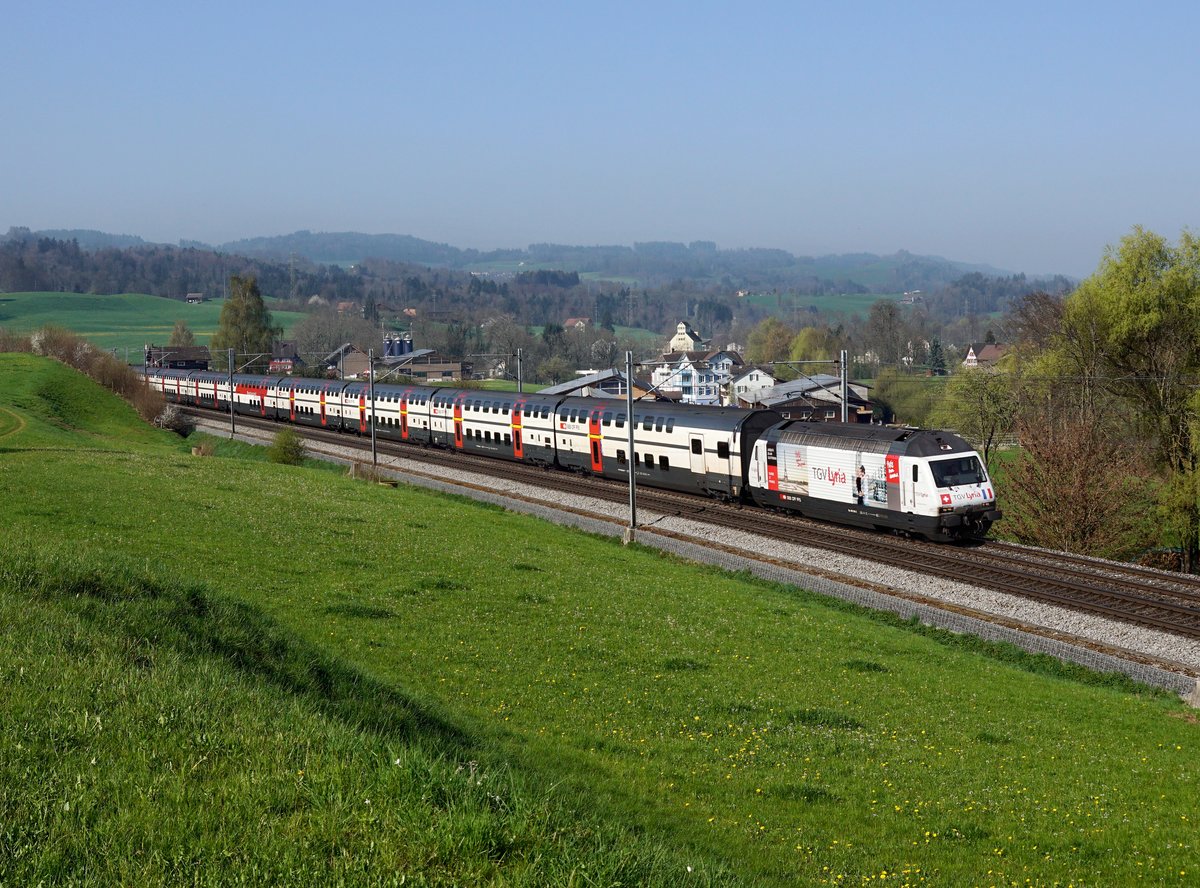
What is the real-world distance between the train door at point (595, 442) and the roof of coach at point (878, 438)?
1303 cm

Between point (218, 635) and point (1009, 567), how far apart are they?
25.1 meters

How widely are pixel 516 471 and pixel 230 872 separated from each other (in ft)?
162

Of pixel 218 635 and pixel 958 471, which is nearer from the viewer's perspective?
pixel 218 635

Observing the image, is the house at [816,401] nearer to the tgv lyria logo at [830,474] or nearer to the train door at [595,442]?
the train door at [595,442]

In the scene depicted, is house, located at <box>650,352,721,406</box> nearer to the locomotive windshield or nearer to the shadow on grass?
the locomotive windshield

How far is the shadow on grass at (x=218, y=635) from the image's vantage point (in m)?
11.9

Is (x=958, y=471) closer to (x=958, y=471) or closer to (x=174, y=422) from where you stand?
(x=958, y=471)

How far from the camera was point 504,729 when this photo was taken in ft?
45.3

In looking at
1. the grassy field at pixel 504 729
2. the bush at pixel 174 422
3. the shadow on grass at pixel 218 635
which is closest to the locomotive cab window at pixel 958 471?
the grassy field at pixel 504 729

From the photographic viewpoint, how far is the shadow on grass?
1187 centimetres

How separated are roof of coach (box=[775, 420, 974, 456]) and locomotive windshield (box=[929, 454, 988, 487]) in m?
0.32

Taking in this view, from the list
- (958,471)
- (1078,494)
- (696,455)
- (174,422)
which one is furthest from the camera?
(174,422)

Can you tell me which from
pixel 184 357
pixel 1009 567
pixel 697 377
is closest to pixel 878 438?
pixel 1009 567

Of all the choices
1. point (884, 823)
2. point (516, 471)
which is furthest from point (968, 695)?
point (516, 471)
